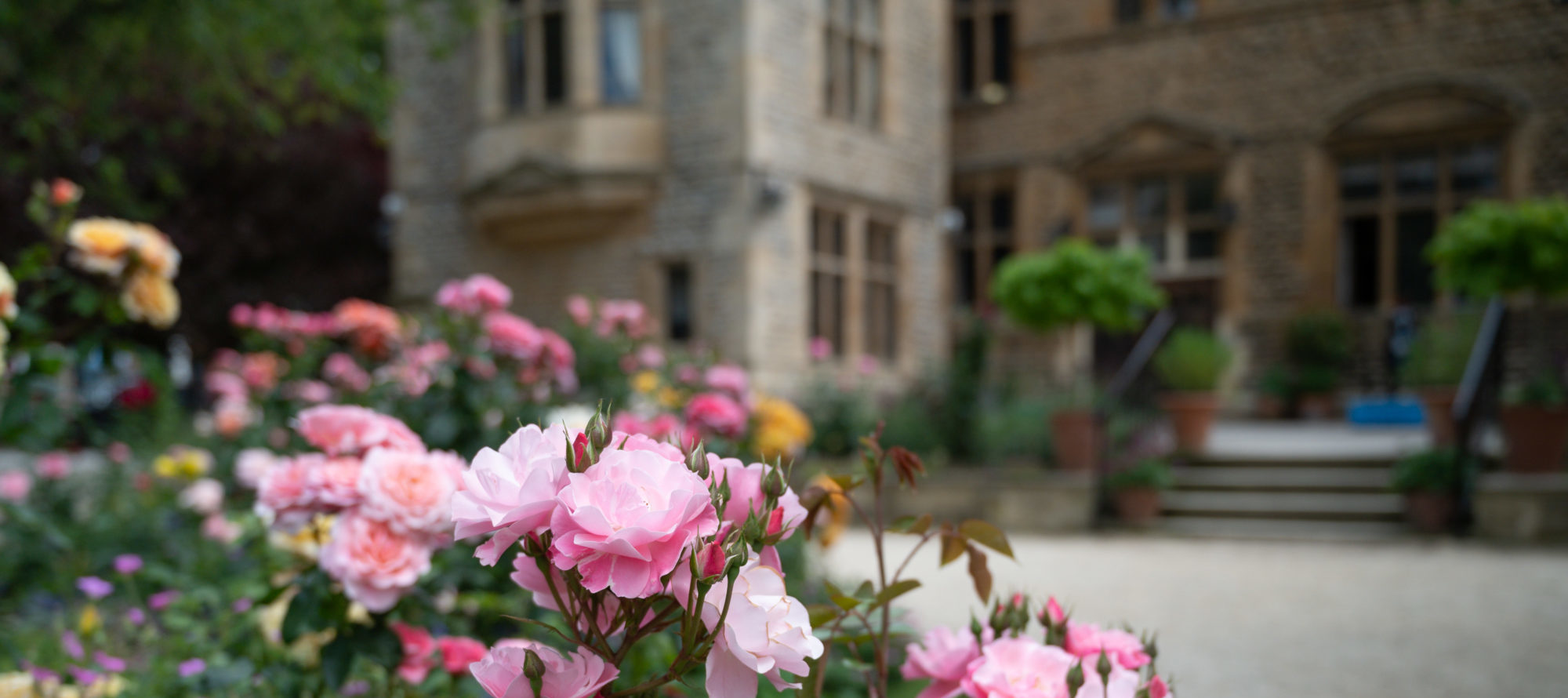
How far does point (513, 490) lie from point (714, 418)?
234cm

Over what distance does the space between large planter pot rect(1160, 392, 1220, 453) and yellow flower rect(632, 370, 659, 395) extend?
579 centimetres

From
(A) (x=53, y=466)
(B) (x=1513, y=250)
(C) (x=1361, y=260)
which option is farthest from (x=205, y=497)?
(C) (x=1361, y=260)

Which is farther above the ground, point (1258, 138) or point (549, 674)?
point (1258, 138)

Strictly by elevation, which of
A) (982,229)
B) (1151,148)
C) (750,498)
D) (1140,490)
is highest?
(1151,148)

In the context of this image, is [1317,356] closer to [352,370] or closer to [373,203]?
[352,370]

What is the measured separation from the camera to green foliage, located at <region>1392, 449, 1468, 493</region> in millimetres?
6520

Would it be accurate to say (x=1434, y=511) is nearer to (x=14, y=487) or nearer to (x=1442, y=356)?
(x=1442, y=356)

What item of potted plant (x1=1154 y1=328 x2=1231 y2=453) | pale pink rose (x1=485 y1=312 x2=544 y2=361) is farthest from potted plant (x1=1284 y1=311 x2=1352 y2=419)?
pale pink rose (x1=485 y1=312 x2=544 y2=361)

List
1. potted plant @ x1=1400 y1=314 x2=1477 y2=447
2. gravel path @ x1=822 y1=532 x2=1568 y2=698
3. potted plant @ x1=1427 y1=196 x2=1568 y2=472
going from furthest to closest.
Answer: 1. potted plant @ x1=1400 y1=314 x2=1477 y2=447
2. potted plant @ x1=1427 y1=196 x2=1568 y2=472
3. gravel path @ x1=822 y1=532 x2=1568 y2=698

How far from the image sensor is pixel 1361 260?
1180 cm

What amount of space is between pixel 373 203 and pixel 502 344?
12.5 metres

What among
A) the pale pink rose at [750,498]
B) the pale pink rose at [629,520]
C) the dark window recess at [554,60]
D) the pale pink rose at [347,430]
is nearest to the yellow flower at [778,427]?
the pale pink rose at [347,430]

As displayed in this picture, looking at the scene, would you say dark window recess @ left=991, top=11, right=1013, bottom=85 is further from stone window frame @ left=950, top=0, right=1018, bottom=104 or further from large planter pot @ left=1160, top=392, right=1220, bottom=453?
large planter pot @ left=1160, top=392, right=1220, bottom=453

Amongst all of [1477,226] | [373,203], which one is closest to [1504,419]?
[1477,226]
